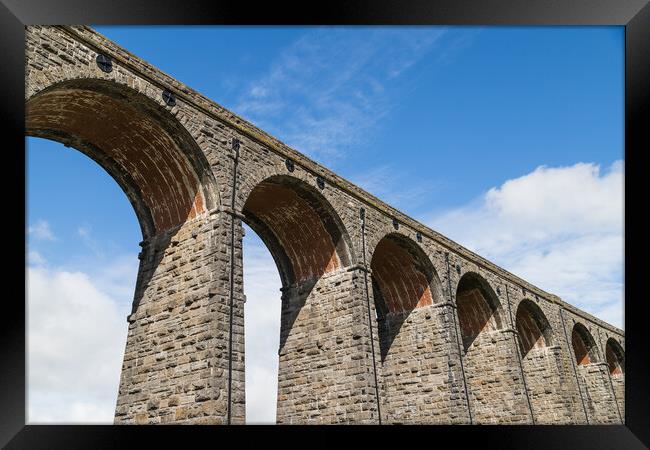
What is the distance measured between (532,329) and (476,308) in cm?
566

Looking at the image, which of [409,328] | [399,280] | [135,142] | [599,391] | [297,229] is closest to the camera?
[135,142]

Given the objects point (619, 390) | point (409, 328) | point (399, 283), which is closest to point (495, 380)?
point (409, 328)

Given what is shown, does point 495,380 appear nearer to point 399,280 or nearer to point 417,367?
point 417,367

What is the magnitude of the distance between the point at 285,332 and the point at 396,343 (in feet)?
17.9

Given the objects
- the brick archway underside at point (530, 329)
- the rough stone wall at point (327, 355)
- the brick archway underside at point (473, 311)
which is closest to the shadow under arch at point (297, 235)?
the rough stone wall at point (327, 355)

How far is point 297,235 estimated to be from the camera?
650 inches

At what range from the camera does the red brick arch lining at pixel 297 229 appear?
1568 cm

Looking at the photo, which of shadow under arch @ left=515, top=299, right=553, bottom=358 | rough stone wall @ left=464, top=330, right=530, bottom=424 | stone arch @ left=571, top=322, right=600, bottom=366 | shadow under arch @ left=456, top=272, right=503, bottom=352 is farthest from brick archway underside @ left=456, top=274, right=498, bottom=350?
stone arch @ left=571, top=322, right=600, bottom=366

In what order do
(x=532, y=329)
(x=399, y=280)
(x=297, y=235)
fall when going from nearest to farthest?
(x=297, y=235)
(x=399, y=280)
(x=532, y=329)

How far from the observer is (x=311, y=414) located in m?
15.1

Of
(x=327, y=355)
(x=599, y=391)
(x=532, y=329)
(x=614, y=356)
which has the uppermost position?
(x=614, y=356)

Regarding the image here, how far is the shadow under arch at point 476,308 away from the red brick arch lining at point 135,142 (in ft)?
44.4

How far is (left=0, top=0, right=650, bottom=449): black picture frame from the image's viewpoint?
511 centimetres
